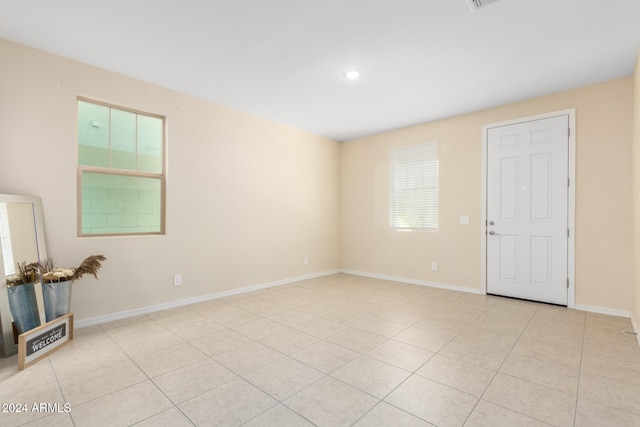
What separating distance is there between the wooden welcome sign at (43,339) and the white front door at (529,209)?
4956 mm

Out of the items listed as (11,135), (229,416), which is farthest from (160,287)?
(229,416)

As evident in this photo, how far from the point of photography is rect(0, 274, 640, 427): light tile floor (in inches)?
67.1

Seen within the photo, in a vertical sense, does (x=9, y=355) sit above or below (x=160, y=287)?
below

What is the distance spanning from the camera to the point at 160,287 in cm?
361

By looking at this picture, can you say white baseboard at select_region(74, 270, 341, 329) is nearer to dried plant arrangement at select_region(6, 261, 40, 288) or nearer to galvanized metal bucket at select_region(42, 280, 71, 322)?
galvanized metal bucket at select_region(42, 280, 71, 322)

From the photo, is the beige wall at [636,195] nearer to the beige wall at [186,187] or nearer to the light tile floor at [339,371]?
the light tile floor at [339,371]

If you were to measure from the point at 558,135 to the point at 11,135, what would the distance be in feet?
19.3

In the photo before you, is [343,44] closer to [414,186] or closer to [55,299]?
[414,186]

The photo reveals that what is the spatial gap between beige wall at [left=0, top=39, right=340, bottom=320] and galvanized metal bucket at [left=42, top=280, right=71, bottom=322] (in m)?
0.40

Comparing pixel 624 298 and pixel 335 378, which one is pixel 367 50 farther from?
pixel 624 298

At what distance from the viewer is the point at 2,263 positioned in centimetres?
237

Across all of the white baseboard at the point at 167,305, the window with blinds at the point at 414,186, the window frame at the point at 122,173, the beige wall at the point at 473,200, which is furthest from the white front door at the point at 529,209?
the window frame at the point at 122,173

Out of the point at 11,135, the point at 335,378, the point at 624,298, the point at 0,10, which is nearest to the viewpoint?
the point at 335,378

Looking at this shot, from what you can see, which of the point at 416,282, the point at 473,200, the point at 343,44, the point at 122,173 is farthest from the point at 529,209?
the point at 122,173
